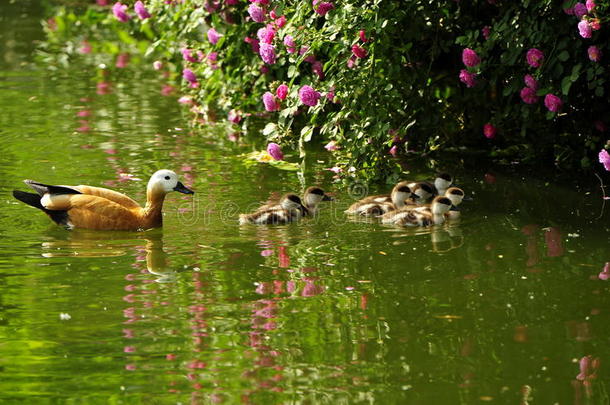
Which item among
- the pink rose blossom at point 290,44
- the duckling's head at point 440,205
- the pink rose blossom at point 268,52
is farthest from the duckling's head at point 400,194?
the pink rose blossom at point 268,52

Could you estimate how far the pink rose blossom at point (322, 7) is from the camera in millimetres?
9742

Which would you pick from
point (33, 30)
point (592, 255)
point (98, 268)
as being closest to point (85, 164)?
point (98, 268)

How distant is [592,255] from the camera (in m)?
8.60

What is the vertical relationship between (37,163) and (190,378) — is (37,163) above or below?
above

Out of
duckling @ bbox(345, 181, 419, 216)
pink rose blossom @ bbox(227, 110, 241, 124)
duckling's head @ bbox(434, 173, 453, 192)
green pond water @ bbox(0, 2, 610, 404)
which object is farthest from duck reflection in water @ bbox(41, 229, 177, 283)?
pink rose blossom @ bbox(227, 110, 241, 124)

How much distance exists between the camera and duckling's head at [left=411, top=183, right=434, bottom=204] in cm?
1004

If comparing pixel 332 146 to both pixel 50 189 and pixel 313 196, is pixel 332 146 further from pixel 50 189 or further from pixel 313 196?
pixel 50 189

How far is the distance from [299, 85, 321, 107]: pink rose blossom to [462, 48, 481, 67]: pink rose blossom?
121cm

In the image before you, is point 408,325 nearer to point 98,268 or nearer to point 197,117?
point 98,268

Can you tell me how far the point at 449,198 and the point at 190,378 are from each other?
3.72 metres

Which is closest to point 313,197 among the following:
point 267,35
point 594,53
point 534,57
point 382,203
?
point 382,203

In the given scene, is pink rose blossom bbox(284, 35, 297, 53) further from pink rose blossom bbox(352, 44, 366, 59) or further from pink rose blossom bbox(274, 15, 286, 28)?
pink rose blossom bbox(352, 44, 366, 59)

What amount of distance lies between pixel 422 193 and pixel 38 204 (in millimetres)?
2966

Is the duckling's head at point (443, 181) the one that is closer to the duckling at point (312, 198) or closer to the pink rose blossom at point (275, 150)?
the duckling at point (312, 198)
